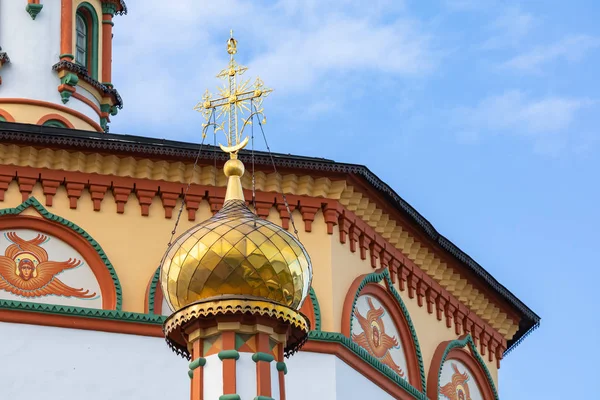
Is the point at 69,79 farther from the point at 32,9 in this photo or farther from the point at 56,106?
the point at 32,9

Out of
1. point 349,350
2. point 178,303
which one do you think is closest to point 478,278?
point 349,350

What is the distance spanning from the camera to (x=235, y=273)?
49.8 feet

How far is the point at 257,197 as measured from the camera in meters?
18.9

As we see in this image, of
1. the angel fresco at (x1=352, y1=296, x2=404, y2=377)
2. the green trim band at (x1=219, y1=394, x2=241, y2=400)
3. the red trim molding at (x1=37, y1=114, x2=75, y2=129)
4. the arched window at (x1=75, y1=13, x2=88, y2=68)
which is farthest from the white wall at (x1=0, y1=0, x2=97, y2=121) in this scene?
the green trim band at (x1=219, y1=394, x2=241, y2=400)

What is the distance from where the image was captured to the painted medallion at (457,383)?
68.2 feet

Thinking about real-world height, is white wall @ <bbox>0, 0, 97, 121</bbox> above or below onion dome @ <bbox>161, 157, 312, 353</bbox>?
above

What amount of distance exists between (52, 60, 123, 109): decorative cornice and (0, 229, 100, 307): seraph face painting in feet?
13.6

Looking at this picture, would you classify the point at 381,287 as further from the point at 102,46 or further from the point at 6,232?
the point at 102,46

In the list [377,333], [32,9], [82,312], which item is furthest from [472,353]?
[32,9]

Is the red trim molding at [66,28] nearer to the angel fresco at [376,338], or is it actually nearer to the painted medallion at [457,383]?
the angel fresco at [376,338]

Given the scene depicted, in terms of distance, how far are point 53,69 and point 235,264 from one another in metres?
7.60

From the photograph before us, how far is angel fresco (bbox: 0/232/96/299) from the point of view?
18.0 metres

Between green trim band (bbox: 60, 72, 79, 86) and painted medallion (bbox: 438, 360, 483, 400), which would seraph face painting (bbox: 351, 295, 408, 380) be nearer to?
painted medallion (bbox: 438, 360, 483, 400)

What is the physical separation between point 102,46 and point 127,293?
229 inches
